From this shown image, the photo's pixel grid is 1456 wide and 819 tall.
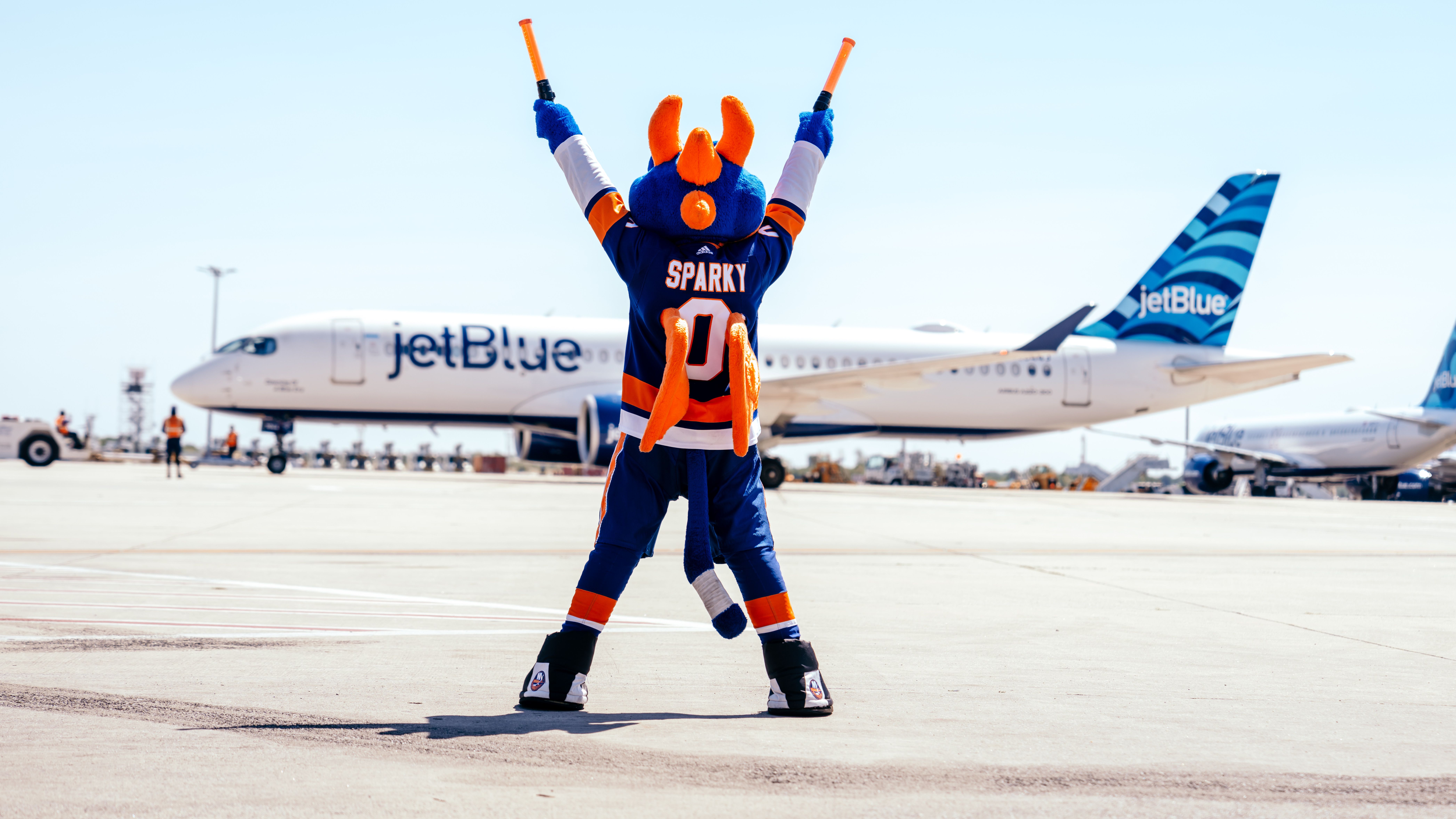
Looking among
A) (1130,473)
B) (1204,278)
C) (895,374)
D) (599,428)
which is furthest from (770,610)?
(1130,473)

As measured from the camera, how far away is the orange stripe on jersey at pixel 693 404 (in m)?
3.49

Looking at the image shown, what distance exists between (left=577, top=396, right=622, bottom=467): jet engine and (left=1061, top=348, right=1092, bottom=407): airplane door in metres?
10.9

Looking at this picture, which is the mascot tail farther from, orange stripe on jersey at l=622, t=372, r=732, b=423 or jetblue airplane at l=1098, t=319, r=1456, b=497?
jetblue airplane at l=1098, t=319, r=1456, b=497

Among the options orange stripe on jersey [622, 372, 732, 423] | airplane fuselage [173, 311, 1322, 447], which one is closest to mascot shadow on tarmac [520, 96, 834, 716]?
orange stripe on jersey [622, 372, 732, 423]

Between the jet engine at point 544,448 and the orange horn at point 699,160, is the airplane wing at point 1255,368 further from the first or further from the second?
the orange horn at point 699,160

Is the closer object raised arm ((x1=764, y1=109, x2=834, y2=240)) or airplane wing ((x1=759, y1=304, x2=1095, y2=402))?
raised arm ((x1=764, y1=109, x2=834, y2=240))

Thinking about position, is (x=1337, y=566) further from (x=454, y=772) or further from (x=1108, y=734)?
(x=454, y=772)

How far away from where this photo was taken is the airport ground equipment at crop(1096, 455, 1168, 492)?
53062 mm

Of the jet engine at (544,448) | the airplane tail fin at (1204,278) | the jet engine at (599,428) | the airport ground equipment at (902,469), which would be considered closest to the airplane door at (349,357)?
the jet engine at (544,448)

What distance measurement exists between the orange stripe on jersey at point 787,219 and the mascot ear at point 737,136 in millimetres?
212

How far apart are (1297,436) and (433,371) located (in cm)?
3310

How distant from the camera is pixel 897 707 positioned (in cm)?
317

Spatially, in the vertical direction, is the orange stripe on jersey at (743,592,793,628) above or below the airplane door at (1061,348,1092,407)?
below

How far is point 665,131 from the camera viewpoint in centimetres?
374
